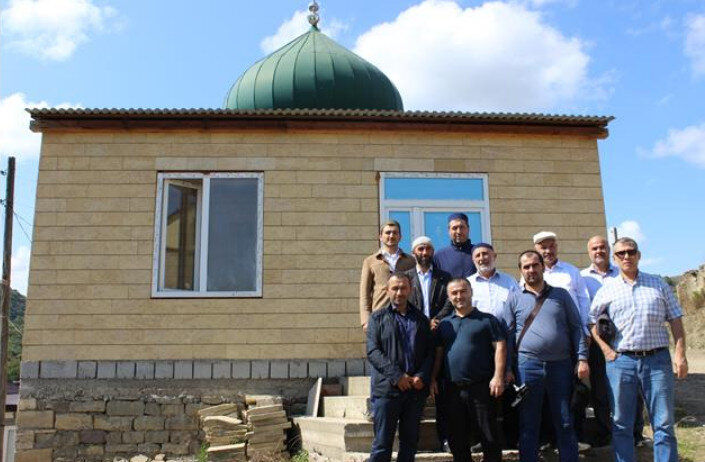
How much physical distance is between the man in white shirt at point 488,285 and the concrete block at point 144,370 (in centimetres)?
421

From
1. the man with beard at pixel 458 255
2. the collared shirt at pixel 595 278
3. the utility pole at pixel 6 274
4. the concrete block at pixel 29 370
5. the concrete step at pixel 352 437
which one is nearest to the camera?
the collared shirt at pixel 595 278

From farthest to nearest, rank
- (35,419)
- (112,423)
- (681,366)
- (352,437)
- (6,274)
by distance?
1. (6,274)
2. (112,423)
3. (35,419)
4. (352,437)
5. (681,366)

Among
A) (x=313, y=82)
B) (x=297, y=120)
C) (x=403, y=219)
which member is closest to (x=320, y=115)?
(x=297, y=120)

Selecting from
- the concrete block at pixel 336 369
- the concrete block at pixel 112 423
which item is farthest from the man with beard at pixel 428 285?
the concrete block at pixel 112 423

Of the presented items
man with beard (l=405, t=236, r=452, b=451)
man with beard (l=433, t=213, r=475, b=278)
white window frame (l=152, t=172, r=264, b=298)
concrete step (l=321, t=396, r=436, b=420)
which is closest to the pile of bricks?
concrete step (l=321, t=396, r=436, b=420)

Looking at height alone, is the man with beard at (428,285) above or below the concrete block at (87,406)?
above

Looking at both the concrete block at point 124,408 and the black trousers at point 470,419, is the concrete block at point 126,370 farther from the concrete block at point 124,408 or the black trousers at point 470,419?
the black trousers at point 470,419

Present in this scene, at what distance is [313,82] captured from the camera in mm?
10055

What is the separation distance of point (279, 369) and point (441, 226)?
263cm

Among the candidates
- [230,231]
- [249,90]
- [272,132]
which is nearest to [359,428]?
[230,231]

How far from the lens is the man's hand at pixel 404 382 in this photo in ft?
14.3

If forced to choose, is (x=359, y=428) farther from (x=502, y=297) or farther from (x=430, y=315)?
(x=502, y=297)

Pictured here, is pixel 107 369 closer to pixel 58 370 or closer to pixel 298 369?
pixel 58 370

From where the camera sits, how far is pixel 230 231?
782cm
